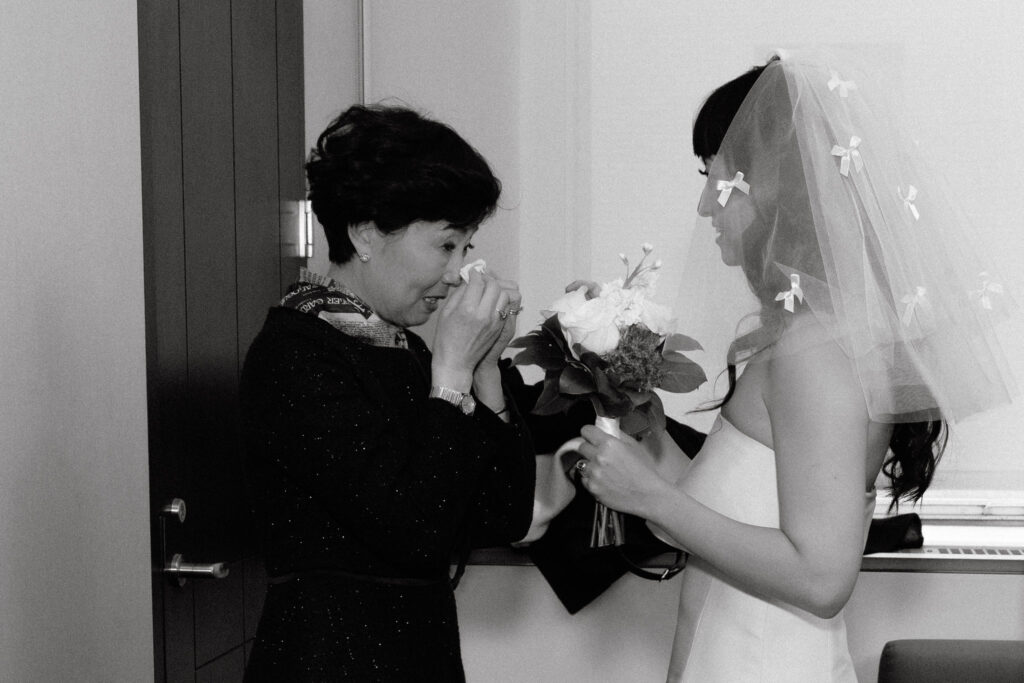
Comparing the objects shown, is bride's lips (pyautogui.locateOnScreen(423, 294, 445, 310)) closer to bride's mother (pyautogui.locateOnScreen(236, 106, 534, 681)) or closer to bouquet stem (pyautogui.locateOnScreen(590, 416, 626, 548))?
bride's mother (pyautogui.locateOnScreen(236, 106, 534, 681))

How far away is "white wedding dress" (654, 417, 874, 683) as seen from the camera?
1.44m

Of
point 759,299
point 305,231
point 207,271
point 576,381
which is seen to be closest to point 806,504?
point 759,299

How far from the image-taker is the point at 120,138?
1.67 meters

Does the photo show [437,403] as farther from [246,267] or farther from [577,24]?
[577,24]

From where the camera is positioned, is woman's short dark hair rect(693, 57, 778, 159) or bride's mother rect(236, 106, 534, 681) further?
woman's short dark hair rect(693, 57, 778, 159)

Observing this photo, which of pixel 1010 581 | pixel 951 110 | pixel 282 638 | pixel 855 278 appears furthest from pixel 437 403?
pixel 951 110

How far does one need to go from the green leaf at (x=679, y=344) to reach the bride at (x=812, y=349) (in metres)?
0.05

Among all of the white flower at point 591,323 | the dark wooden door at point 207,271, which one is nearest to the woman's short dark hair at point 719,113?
the white flower at point 591,323

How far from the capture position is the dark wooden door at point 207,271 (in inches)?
68.6

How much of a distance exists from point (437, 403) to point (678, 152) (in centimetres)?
163

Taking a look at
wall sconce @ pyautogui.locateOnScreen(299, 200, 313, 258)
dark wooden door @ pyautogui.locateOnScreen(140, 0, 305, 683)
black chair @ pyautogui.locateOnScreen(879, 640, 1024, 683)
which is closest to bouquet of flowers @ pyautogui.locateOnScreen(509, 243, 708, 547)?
dark wooden door @ pyautogui.locateOnScreen(140, 0, 305, 683)

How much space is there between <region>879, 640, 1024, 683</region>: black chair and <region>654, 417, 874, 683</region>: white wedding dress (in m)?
0.56

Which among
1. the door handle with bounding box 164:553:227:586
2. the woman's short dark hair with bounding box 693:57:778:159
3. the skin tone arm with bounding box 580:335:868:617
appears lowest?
the door handle with bounding box 164:553:227:586

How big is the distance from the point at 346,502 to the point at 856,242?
70 cm
